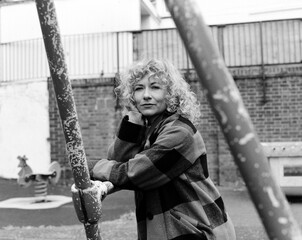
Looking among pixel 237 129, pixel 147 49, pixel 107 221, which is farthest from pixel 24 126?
pixel 237 129

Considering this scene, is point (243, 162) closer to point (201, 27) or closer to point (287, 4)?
point (201, 27)

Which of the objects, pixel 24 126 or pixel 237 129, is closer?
pixel 237 129

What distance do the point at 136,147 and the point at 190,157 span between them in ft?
0.77

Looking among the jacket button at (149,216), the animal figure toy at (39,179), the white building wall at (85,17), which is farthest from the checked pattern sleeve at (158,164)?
the white building wall at (85,17)

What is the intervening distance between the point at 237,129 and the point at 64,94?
0.68 m

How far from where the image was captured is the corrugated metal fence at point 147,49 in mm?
8477

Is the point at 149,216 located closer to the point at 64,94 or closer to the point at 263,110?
the point at 64,94

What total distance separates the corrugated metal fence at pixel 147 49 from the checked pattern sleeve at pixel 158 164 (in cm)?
655

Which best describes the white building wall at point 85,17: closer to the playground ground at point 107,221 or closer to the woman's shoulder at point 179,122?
the playground ground at point 107,221

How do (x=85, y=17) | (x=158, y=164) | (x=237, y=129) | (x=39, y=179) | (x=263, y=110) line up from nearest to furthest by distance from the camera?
(x=237, y=129), (x=158, y=164), (x=39, y=179), (x=263, y=110), (x=85, y=17)

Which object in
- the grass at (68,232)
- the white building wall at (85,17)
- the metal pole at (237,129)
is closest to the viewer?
the metal pole at (237,129)

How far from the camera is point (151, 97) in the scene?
173cm

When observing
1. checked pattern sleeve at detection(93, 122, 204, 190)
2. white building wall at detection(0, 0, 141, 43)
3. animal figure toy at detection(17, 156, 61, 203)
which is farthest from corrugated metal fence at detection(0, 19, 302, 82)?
checked pattern sleeve at detection(93, 122, 204, 190)

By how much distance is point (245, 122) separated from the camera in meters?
0.65
